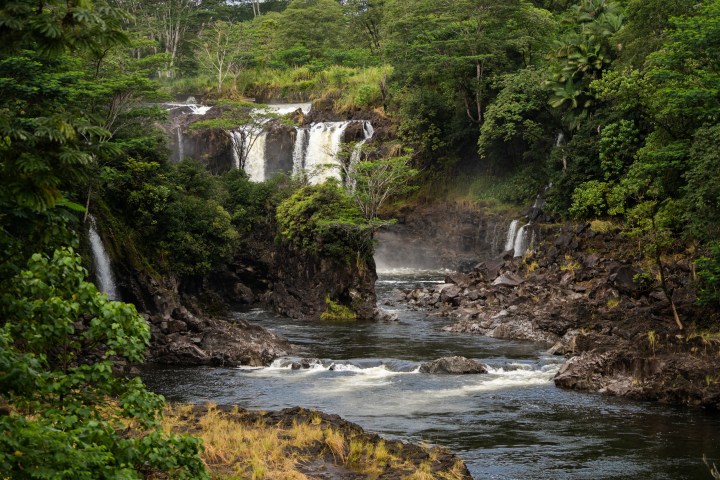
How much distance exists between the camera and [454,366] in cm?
2842

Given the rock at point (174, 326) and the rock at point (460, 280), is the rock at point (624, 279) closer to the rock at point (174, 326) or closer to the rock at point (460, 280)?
the rock at point (460, 280)

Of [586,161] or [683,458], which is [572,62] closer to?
[586,161]

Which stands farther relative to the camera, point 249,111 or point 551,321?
point 249,111

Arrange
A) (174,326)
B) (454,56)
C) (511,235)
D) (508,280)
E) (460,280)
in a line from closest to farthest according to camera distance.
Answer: (174,326) → (508,280) → (460,280) → (511,235) → (454,56)

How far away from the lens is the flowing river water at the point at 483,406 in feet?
61.4

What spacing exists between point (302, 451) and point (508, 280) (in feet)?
87.9

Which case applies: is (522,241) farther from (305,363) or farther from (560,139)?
(305,363)

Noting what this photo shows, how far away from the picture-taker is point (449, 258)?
A: 5847 cm

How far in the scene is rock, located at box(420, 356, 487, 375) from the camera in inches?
1115

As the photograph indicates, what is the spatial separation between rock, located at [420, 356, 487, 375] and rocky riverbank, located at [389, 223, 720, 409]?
10.4 feet

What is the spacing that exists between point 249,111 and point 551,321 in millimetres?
31473

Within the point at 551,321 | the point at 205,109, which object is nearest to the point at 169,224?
the point at 551,321

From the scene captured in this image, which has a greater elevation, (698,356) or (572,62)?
(572,62)

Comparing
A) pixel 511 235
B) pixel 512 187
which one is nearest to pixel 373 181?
pixel 511 235
